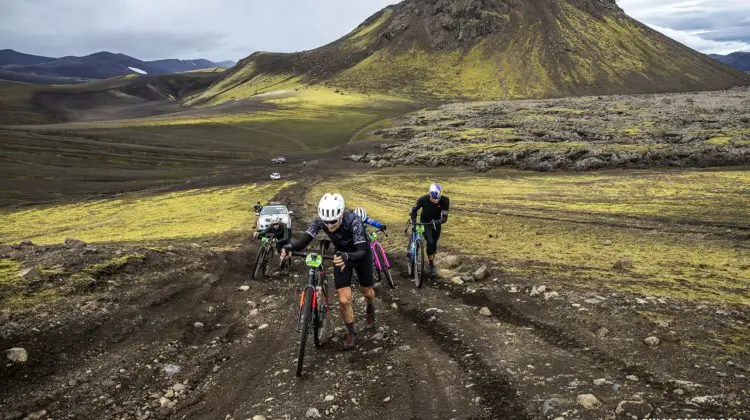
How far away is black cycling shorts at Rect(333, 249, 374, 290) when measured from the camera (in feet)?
31.8

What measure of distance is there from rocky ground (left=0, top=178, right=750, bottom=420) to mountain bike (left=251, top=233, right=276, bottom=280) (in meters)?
2.21

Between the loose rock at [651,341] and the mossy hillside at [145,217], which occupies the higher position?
the loose rock at [651,341]

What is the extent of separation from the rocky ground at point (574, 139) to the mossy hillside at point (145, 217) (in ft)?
82.3

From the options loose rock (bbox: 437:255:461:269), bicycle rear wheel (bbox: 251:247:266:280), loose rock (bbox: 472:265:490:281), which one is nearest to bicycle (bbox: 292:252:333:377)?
loose rock (bbox: 472:265:490:281)

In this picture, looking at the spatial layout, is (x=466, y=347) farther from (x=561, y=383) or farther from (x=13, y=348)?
(x=13, y=348)

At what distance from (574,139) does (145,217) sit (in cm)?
5838

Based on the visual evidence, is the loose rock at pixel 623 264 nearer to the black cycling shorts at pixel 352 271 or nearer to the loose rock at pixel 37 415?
the black cycling shorts at pixel 352 271

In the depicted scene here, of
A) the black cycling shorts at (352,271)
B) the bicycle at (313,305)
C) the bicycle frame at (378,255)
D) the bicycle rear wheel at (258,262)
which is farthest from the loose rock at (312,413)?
the bicycle rear wheel at (258,262)

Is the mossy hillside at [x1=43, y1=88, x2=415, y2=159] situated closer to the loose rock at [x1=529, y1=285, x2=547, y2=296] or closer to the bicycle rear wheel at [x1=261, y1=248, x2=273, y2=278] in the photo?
the bicycle rear wheel at [x1=261, y1=248, x2=273, y2=278]

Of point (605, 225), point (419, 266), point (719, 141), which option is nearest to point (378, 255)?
point (419, 266)

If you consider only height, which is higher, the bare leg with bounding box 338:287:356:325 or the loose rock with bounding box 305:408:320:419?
the bare leg with bounding box 338:287:356:325

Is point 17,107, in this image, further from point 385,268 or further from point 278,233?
point 385,268

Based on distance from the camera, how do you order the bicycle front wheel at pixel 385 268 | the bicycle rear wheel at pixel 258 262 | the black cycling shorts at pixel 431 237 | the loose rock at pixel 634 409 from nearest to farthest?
the loose rock at pixel 634 409
the bicycle front wheel at pixel 385 268
the black cycling shorts at pixel 431 237
the bicycle rear wheel at pixel 258 262

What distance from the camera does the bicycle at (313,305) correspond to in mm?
9086
